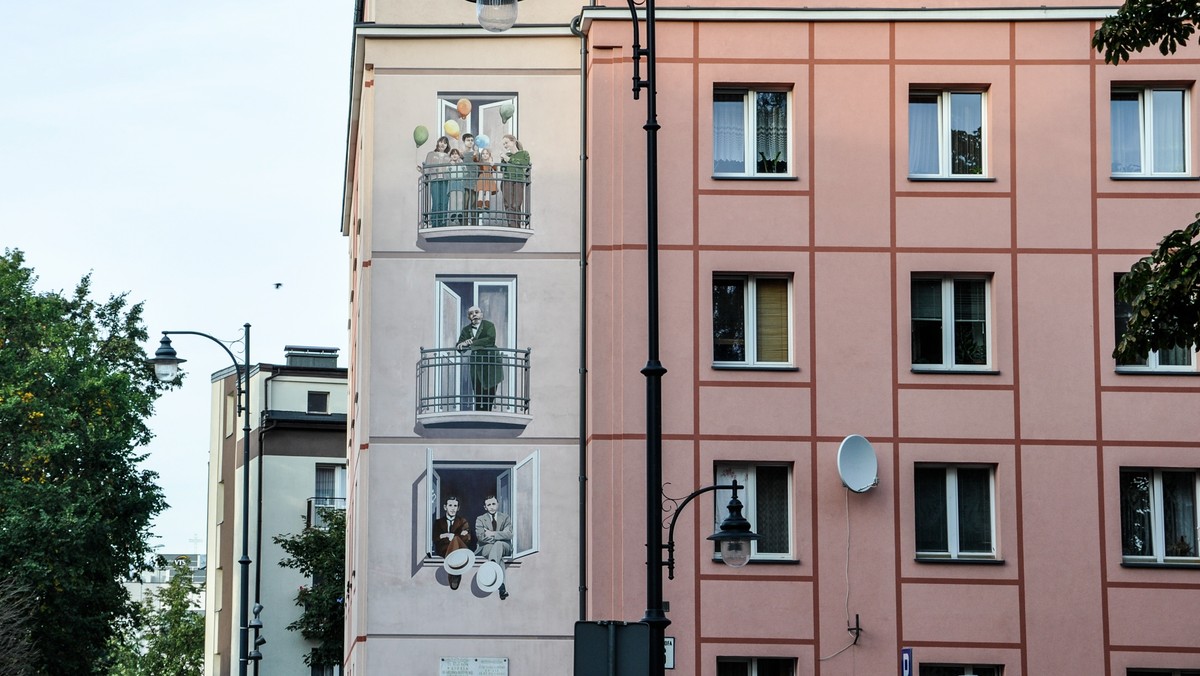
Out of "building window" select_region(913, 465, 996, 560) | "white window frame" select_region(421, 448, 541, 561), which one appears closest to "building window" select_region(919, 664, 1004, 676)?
"building window" select_region(913, 465, 996, 560)

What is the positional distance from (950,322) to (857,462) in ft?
9.18

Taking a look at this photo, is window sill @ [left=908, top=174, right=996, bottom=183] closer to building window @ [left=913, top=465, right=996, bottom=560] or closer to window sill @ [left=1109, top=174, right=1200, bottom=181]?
window sill @ [left=1109, top=174, right=1200, bottom=181]

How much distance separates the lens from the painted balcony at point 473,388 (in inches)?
1134

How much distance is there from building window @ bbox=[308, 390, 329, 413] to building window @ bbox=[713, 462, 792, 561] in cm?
4012

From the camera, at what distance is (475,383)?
2889 centimetres

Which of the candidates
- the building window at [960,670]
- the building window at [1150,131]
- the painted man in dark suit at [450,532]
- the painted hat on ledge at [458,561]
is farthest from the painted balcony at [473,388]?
the building window at [1150,131]

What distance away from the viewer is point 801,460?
Answer: 27672 mm

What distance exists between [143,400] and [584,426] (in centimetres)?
2546

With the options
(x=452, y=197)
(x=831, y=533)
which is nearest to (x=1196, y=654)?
(x=831, y=533)

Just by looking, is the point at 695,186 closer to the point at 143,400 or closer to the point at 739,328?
the point at 739,328

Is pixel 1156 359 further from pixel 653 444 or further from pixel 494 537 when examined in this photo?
pixel 653 444

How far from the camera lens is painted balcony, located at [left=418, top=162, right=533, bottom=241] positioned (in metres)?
29.2

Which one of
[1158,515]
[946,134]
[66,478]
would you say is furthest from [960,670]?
[66,478]

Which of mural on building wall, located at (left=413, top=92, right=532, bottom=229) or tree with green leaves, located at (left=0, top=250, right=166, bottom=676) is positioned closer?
mural on building wall, located at (left=413, top=92, right=532, bottom=229)
